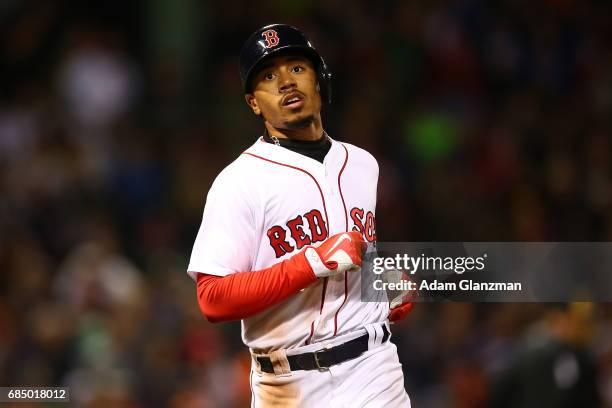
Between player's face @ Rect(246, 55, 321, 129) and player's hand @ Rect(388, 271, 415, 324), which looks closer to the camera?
player's face @ Rect(246, 55, 321, 129)

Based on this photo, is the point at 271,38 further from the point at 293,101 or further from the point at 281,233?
the point at 281,233

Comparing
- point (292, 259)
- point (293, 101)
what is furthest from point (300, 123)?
point (292, 259)

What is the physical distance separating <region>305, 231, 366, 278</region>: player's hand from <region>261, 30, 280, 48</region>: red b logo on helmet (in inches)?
23.7

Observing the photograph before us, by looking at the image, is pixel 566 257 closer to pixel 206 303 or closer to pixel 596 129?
pixel 206 303

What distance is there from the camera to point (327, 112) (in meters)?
7.43

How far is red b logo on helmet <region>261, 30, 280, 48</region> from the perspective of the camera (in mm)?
3277

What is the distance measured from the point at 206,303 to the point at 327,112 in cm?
442

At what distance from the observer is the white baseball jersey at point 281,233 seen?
125 inches

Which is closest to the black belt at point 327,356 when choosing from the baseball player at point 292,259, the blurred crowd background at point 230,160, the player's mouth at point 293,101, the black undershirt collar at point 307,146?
the baseball player at point 292,259

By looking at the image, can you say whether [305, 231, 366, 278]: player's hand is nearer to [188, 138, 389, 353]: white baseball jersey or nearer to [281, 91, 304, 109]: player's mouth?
[188, 138, 389, 353]: white baseball jersey

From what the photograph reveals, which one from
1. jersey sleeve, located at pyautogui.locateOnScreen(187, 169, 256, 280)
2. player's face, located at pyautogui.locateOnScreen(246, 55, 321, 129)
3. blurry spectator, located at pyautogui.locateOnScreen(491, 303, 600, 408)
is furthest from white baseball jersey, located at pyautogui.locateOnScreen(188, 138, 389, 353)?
blurry spectator, located at pyautogui.locateOnScreen(491, 303, 600, 408)

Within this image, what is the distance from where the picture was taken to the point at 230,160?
291 inches

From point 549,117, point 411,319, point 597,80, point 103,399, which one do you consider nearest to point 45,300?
point 103,399

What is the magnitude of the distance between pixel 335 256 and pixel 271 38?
0.69 meters
